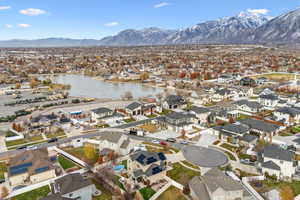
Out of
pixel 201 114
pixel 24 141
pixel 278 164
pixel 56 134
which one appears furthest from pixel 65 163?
pixel 201 114

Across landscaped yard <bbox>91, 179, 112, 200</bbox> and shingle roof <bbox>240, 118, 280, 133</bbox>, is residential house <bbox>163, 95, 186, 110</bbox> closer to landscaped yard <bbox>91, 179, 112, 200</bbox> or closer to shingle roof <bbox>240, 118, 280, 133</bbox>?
shingle roof <bbox>240, 118, 280, 133</bbox>

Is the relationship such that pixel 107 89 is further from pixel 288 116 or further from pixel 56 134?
pixel 288 116

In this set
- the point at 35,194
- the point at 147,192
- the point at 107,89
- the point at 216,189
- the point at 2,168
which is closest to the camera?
the point at 216,189

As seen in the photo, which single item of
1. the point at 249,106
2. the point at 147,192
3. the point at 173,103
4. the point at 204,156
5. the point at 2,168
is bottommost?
the point at 2,168

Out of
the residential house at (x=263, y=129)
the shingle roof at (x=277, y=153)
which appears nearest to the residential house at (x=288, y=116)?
the residential house at (x=263, y=129)

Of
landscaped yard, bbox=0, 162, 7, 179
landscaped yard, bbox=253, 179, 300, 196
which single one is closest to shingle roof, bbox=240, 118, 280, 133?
landscaped yard, bbox=253, 179, 300, 196

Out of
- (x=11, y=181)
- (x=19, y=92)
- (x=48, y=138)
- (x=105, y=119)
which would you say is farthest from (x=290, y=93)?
(x=19, y=92)

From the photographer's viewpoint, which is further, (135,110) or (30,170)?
(135,110)
